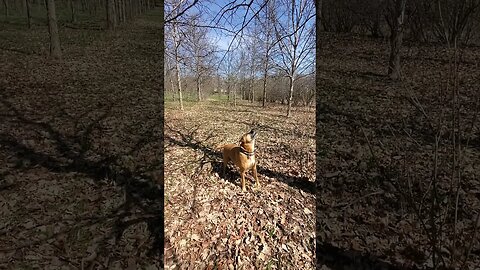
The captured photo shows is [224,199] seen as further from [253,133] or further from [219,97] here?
[219,97]

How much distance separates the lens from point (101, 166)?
3.61m

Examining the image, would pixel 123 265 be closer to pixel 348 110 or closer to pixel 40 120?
pixel 40 120

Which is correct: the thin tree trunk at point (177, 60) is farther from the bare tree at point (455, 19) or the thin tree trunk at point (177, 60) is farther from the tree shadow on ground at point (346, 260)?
the tree shadow on ground at point (346, 260)

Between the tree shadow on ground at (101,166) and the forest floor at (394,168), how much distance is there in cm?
166

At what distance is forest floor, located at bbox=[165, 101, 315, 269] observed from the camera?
7.18 ft

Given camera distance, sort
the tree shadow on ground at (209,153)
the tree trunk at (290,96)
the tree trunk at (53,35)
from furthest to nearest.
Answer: the tree trunk at (53,35) → the tree shadow on ground at (209,153) → the tree trunk at (290,96)

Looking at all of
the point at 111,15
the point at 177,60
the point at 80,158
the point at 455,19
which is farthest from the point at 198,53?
the point at 111,15

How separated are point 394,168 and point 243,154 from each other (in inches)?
89.7

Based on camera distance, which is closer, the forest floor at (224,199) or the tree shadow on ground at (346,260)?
the forest floor at (224,199)

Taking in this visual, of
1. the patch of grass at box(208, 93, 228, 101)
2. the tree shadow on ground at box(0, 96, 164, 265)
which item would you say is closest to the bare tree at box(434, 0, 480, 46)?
the patch of grass at box(208, 93, 228, 101)

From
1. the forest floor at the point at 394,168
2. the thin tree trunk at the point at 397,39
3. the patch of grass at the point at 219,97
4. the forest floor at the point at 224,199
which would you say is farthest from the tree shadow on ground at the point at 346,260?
the thin tree trunk at the point at 397,39

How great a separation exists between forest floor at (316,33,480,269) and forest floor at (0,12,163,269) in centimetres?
180

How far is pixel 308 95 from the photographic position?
2.16 meters

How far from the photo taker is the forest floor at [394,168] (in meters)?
2.08
